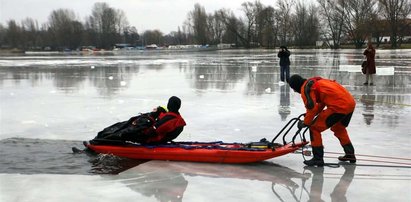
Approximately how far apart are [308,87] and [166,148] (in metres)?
2.17

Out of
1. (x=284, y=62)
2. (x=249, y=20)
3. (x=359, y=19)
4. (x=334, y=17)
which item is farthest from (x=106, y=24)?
(x=284, y=62)

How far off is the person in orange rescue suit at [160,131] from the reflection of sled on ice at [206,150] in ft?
0.40

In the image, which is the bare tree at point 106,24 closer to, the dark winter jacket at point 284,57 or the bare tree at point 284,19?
the bare tree at point 284,19

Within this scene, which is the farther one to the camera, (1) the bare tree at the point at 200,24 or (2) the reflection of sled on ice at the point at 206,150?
(1) the bare tree at the point at 200,24

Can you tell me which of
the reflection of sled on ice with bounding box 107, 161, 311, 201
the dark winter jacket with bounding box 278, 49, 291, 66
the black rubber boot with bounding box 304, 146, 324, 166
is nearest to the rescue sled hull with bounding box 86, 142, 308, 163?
the reflection of sled on ice with bounding box 107, 161, 311, 201

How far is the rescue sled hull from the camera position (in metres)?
6.13

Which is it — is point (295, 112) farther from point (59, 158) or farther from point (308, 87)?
point (59, 158)

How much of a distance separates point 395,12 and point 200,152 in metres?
79.0

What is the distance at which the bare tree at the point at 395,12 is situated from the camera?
7481cm

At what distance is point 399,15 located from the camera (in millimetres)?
77812

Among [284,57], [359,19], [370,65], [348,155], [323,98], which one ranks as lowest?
[348,155]

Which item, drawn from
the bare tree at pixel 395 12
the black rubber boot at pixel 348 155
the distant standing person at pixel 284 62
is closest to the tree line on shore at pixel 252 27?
the bare tree at pixel 395 12

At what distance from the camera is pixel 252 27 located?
107m

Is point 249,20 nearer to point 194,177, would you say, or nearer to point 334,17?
point 334,17
